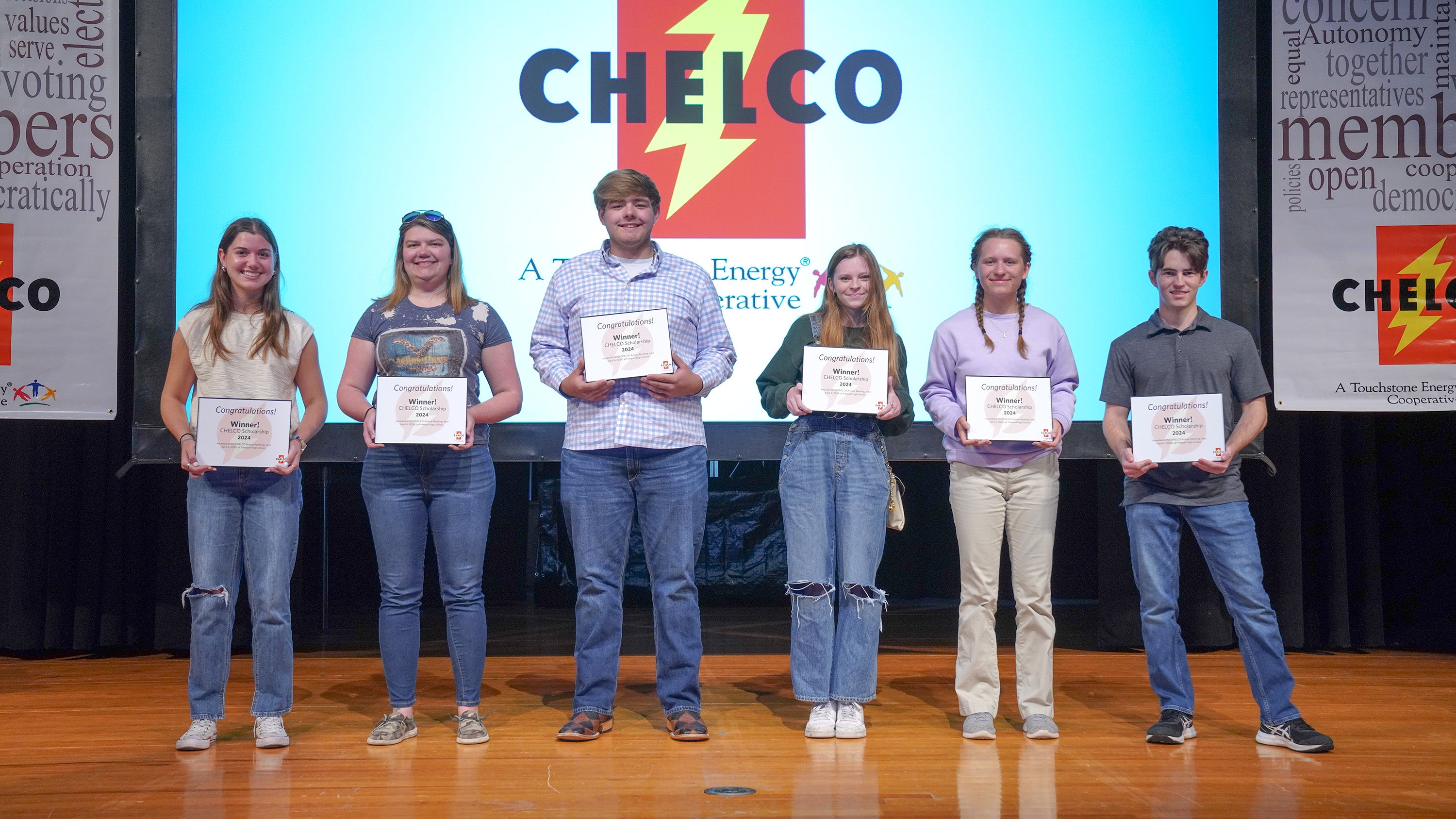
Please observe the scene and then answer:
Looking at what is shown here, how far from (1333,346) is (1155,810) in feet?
8.02

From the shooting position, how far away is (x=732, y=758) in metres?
2.57

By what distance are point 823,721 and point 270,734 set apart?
4.72 ft

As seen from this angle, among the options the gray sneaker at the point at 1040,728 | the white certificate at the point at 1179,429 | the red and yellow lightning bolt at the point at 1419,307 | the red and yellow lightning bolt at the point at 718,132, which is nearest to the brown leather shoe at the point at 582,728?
the gray sneaker at the point at 1040,728

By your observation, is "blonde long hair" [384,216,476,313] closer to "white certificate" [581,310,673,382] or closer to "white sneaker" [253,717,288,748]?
"white certificate" [581,310,673,382]

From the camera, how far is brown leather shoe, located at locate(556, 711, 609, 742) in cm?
273

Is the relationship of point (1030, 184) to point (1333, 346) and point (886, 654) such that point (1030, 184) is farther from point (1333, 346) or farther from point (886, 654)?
point (886, 654)

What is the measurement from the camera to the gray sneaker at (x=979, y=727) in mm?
2736

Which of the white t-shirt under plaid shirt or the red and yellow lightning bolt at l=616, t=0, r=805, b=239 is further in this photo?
the red and yellow lightning bolt at l=616, t=0, r=805, b=239

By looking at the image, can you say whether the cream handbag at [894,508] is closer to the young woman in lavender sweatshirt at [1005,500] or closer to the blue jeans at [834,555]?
the blue jeans at [834,555]

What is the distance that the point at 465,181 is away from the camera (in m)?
3.72

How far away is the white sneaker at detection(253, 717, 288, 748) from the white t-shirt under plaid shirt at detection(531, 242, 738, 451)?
3.42ft

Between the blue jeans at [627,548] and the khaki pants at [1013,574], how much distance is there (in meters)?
0.73

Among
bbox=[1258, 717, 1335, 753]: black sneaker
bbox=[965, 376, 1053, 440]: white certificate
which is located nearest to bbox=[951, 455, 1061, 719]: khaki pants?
bbox=[965, 376, 1053, 440]: white certificate

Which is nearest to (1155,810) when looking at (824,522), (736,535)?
(824,522)
